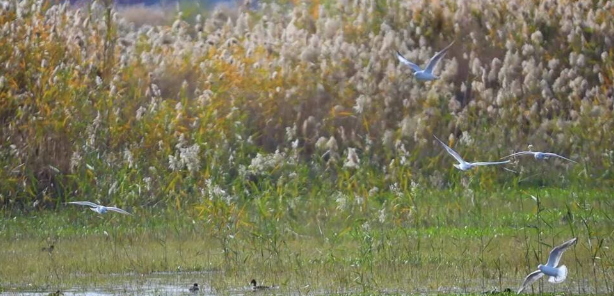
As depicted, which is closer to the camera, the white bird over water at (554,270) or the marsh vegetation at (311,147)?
the white bird over water at (554,270)

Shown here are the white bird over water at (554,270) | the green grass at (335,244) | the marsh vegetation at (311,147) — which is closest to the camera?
the white bird over water at (554,270)

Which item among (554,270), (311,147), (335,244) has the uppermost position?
(554,270)

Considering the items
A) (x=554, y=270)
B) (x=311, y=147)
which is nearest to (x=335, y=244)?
(x=554, y=270)

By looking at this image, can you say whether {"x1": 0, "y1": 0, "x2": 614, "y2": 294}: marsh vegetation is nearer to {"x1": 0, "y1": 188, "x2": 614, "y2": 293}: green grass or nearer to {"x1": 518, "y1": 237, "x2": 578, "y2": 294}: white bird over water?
{"x1": 0, "y1": 188, "x2": 614, "y2": 293}: green grass

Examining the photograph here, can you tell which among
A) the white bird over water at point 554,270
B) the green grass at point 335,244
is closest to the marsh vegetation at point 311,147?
the green grass at point 335,244

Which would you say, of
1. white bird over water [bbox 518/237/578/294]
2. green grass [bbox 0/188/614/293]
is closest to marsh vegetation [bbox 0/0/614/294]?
green grass [bbox 0/188/614/293]

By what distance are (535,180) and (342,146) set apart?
247 centimetres

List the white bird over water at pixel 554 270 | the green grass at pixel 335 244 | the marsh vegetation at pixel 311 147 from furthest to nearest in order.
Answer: the marsh vegetation at pixel 311 147, the green grass at pixel 335 244, the white bird over water at pixel 554 270

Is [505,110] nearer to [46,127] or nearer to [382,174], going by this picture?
[382,174]

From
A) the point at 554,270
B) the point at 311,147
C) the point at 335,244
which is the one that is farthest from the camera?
the point at 311,147

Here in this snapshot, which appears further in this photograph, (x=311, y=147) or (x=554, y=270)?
(x=311, y=147)

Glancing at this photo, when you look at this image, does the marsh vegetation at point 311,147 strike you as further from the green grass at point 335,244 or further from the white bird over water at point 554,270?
the white bird over water at point 554,270

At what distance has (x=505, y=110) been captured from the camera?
57.7ft

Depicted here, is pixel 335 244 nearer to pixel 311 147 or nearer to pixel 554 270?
pixel 554 270
